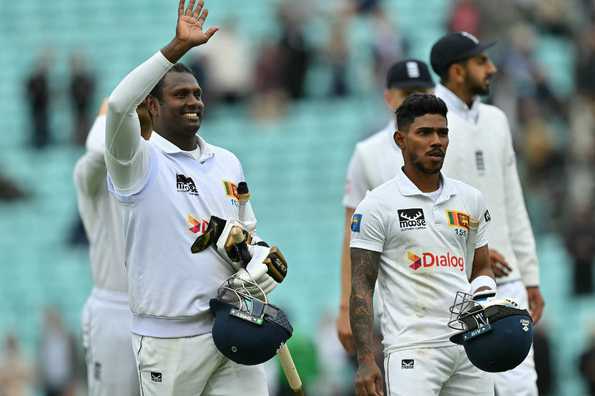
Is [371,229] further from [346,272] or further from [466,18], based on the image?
[466,18]

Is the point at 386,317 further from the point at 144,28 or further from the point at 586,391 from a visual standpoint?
the point at 144,28

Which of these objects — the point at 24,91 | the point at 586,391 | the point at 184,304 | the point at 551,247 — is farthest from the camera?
the point at 24,91

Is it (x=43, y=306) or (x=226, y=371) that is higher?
(x=226, y=371)

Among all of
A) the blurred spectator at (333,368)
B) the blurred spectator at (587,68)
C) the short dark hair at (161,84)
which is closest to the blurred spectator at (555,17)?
the blurred spectator at (587,68)

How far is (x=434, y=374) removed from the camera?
283 inches

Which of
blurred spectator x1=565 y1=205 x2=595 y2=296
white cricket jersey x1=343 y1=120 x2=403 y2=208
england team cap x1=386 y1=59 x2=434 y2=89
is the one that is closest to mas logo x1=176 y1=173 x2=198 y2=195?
white cricket jersey x1=343 y1=120 x2=403 y2=208

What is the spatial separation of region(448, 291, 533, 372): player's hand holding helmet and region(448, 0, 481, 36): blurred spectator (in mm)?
12298

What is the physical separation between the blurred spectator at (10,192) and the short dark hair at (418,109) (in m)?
12.9

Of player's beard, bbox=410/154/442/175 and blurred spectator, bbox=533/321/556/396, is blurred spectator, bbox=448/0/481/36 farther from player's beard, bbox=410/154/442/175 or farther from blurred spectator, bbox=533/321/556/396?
player's beard, bbox=410/154/442/175

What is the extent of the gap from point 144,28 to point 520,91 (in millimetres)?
5866

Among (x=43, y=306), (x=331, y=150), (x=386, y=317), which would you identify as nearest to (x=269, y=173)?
(x=331, y=150)

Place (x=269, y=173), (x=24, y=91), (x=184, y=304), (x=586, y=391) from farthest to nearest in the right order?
(x=24, y=91)
(x=269, y=173)
(x=586, y=391)
(x=184, y=304)

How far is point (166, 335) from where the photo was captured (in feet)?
23.0

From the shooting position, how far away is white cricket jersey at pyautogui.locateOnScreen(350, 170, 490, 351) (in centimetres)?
723
